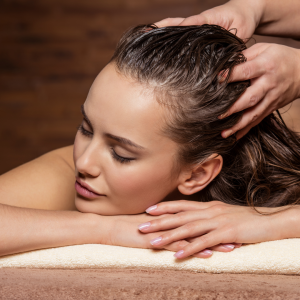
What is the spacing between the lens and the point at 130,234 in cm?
105

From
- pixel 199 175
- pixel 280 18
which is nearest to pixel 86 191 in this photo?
pixel 199 175

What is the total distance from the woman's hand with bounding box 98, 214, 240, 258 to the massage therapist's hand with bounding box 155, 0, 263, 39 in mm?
632

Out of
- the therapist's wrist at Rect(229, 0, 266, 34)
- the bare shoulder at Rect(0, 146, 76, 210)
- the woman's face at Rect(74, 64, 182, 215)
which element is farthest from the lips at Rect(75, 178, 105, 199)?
the therapist's wrist at Rect(229, 0, 266, 34)

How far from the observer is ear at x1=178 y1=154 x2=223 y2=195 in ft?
3.78

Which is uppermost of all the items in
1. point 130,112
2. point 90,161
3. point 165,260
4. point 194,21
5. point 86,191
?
point 194,21

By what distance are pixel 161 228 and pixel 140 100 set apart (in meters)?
0.35

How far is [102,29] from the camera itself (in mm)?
3270

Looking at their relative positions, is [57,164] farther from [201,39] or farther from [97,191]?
[201,39]

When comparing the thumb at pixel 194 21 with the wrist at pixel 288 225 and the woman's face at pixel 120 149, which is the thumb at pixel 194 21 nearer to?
the woman's face at pixel 120 149

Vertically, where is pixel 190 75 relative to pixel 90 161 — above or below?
above

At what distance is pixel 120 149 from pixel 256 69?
45 cm

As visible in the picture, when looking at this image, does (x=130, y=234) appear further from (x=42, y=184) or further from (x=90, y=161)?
(x=42, y=184)

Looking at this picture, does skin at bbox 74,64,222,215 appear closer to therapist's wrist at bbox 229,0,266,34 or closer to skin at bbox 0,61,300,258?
skin at bbox 0,61,300,258

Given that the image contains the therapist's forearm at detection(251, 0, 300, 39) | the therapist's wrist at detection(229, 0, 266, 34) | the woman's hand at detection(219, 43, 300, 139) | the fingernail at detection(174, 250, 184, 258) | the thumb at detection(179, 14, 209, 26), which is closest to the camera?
the fingernail at detection(174, 250, 184, 258)
